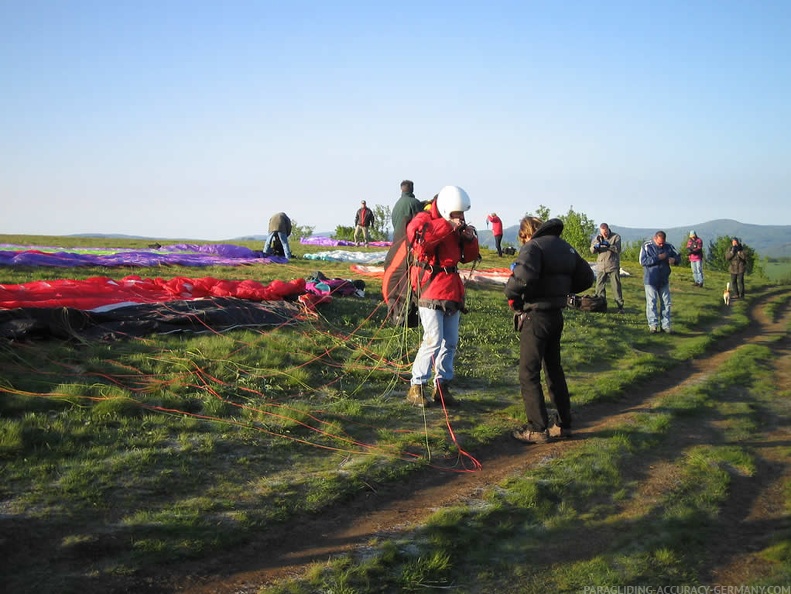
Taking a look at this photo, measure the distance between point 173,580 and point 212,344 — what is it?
426 centimetres

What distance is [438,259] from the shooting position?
6.15m

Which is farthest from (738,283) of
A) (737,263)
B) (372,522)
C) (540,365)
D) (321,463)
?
(372,522)

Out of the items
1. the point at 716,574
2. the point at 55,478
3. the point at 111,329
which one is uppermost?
the point at 111,329

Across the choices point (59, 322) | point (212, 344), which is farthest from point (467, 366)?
point (59, 322)

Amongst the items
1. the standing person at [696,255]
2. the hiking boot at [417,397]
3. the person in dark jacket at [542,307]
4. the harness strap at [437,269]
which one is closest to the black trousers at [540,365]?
the person in dark jacket at [542,307]

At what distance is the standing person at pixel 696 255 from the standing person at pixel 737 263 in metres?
2.14

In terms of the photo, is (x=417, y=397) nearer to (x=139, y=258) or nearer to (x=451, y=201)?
(x=451, y=201)

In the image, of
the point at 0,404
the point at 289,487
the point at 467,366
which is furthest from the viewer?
the point at 467,366

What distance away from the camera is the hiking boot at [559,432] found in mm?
5832

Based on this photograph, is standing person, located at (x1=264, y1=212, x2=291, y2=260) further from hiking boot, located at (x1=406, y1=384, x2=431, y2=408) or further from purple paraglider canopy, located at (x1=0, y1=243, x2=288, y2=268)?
hiking boot, located at (x1=406, y1=384, x2=431, y2=408)

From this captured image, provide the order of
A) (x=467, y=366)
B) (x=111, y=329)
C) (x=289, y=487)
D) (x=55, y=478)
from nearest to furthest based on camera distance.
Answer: (x=55, y=478)
(x=289, y=487)
(x=111, y=329)
(x=467, y=366)

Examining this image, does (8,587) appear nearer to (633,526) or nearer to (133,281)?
(633,526)

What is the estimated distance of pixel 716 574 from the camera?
371 cm

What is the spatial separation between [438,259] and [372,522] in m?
2.72
